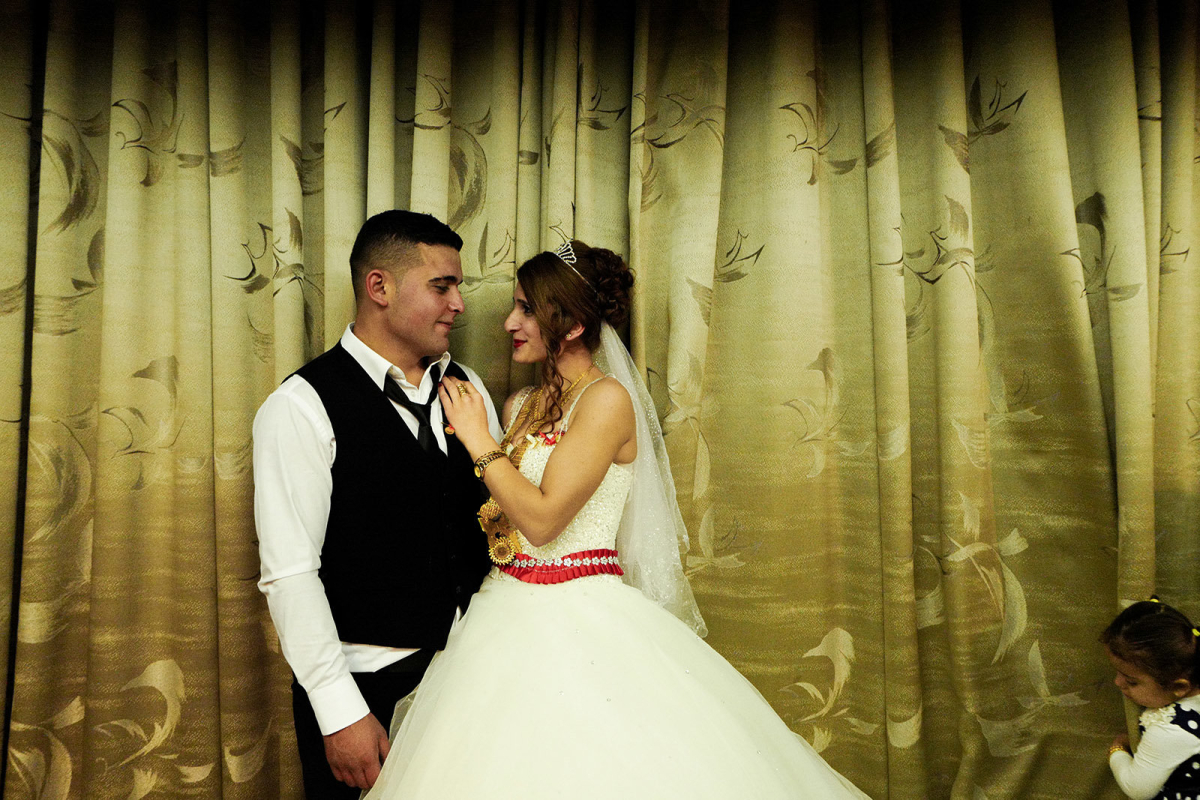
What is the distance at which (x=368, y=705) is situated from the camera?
1429mm

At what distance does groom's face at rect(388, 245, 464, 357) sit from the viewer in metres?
1.52

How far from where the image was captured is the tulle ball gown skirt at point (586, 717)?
1.13 metres

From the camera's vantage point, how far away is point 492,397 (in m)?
1.81

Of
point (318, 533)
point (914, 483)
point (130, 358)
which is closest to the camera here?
point (318, 533)

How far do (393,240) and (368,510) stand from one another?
563 millimetres

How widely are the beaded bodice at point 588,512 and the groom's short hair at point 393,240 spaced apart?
46 centimetres

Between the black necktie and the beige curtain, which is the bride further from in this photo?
the beige curtain

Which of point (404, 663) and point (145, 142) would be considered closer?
point (404, 663)

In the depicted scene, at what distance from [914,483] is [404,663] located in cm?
129

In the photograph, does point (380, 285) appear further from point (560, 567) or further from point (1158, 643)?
point (1158, 643)

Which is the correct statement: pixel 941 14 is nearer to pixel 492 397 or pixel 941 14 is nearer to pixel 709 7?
pixel 709 7

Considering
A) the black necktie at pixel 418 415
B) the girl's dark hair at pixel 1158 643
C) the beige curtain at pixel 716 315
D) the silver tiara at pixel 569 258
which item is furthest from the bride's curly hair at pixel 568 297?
the girl's dark hair at pixel 1158 643

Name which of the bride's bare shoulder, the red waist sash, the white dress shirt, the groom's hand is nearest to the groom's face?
the white dress shirt

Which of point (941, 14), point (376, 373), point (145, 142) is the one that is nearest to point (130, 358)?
point (145, 142)
